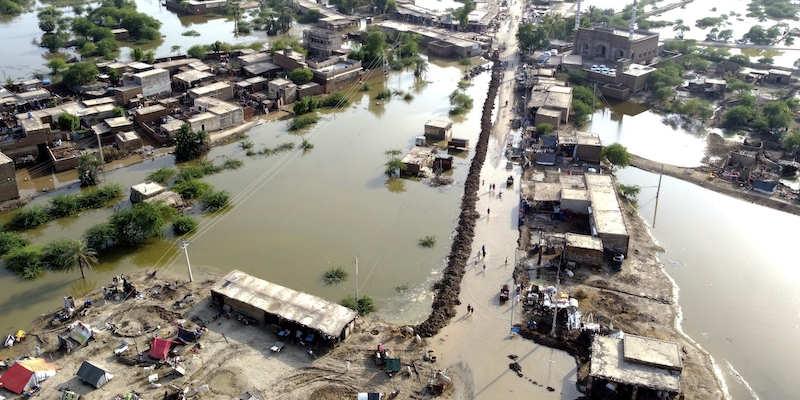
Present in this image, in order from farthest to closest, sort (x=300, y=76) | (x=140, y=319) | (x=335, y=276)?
(x=300, y=76), (x=335, y=276), (x=140, y=319)

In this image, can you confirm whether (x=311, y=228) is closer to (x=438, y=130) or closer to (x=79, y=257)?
(x=79, y=257)

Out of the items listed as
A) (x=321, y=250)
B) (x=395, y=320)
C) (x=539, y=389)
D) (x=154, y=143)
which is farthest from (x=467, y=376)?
(x=154, y=143)

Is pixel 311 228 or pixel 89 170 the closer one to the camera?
pixel 311 228

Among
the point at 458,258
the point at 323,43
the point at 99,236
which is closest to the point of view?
the point at 458,258

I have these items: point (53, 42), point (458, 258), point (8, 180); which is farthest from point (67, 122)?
point (53, 42)

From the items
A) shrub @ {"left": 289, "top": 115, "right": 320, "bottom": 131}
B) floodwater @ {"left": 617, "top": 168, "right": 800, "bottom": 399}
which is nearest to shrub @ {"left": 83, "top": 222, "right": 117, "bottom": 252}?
shrub @ {"left": 289, "top": 115, "right": 320, "bottom": 131}

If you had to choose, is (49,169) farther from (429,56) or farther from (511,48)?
(511,48)
